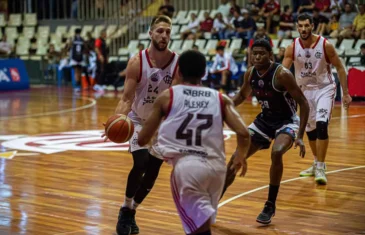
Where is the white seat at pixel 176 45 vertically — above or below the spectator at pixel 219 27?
below

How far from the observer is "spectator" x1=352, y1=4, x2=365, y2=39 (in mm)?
20353

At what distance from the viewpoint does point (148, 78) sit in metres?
6.96

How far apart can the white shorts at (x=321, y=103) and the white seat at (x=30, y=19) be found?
22887 mm

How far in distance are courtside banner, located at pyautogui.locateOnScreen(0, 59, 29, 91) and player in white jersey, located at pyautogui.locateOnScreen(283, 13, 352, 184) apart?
16.9m

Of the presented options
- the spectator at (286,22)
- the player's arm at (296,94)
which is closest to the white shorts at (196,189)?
the player's arm at (296,94)

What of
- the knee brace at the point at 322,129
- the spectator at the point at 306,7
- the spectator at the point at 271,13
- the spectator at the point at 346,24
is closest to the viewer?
the knee brace at the point at 322,129

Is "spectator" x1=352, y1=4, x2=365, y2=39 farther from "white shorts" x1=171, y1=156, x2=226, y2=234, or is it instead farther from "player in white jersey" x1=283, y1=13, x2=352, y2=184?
"white shorts" x1=171, y1=156, x2=226, y2=234

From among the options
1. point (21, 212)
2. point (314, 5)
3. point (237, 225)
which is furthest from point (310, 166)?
point (314, 5)

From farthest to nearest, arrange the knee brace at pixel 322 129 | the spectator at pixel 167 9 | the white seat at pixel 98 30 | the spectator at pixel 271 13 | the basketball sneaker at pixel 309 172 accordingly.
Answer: the white seat at pixel 98 30 → the spectator at pixel 167 9 → the spectator at pixel 271 13 → the basketball sneaker at pixel 309 172 → the knee brace at pixel 322 129

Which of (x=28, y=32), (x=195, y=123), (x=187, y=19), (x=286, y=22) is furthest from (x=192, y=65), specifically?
(x=28, y=32)

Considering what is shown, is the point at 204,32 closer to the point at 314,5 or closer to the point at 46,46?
the point at 314,5

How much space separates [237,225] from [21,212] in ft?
7.06

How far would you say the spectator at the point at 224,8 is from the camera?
79.7 ft

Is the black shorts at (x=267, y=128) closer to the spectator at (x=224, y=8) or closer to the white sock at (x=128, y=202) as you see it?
the white sock at (x=128, y=202)
